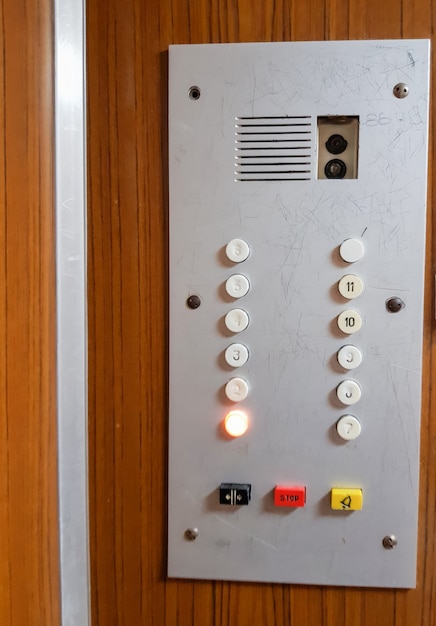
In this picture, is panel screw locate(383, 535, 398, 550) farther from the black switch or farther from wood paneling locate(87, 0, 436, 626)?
the black switch

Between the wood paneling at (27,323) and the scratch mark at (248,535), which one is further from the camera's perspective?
the scratch mark at (248,535)

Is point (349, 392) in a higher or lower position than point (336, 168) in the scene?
lower

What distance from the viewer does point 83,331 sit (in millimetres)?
675

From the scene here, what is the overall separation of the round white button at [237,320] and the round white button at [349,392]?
0.14 meters

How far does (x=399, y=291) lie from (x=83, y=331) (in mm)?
403

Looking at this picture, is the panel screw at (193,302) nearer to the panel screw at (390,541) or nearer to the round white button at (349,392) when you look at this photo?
the round white button at (349,392)

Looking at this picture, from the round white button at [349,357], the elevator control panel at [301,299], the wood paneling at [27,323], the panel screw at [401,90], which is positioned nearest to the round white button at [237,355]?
the elevator control panel at [301,299]

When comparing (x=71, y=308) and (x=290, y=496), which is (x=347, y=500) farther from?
(x=71, y=308)

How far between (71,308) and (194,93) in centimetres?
31

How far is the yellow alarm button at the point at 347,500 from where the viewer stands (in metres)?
0.65

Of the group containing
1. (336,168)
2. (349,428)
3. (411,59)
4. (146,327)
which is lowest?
(349,428)

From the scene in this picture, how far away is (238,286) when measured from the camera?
0.65 m

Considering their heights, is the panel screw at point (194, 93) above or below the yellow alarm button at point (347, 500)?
above

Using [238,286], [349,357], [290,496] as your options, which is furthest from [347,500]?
[238,286]
